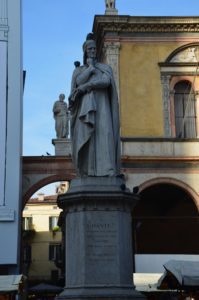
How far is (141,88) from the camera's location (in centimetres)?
2758

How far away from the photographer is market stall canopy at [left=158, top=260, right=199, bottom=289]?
500 inches

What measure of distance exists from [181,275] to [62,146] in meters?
14.4

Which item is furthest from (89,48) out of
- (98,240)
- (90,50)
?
(98,240)

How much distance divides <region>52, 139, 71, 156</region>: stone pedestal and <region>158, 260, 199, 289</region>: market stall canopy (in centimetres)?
1223

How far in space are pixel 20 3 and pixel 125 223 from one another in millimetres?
18361

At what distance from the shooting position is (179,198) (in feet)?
97.2

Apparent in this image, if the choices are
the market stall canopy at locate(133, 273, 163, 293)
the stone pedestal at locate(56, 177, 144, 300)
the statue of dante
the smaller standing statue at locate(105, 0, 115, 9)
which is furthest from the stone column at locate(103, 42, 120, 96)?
the stone pedestal at locate(56, 177, 144, 300)

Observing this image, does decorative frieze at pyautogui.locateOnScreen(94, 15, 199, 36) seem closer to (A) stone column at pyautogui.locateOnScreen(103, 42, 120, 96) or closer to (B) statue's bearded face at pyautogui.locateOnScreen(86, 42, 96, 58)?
(A) stone column at pyautogui.locateOnScreen(103, 42, 120, 96)

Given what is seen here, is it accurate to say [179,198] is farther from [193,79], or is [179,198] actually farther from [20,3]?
[20,3]

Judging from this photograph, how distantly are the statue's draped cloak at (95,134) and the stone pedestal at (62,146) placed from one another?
16.9m

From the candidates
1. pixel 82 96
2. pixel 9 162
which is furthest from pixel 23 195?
pixel 82 96

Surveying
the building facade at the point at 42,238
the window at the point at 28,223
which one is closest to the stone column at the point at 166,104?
the building facade at the point at 42,238

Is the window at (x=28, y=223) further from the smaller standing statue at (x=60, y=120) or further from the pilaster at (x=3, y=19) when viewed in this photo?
the pilaster at (x=3, y=19)

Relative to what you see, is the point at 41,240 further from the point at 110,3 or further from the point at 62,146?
the point at 110,3
